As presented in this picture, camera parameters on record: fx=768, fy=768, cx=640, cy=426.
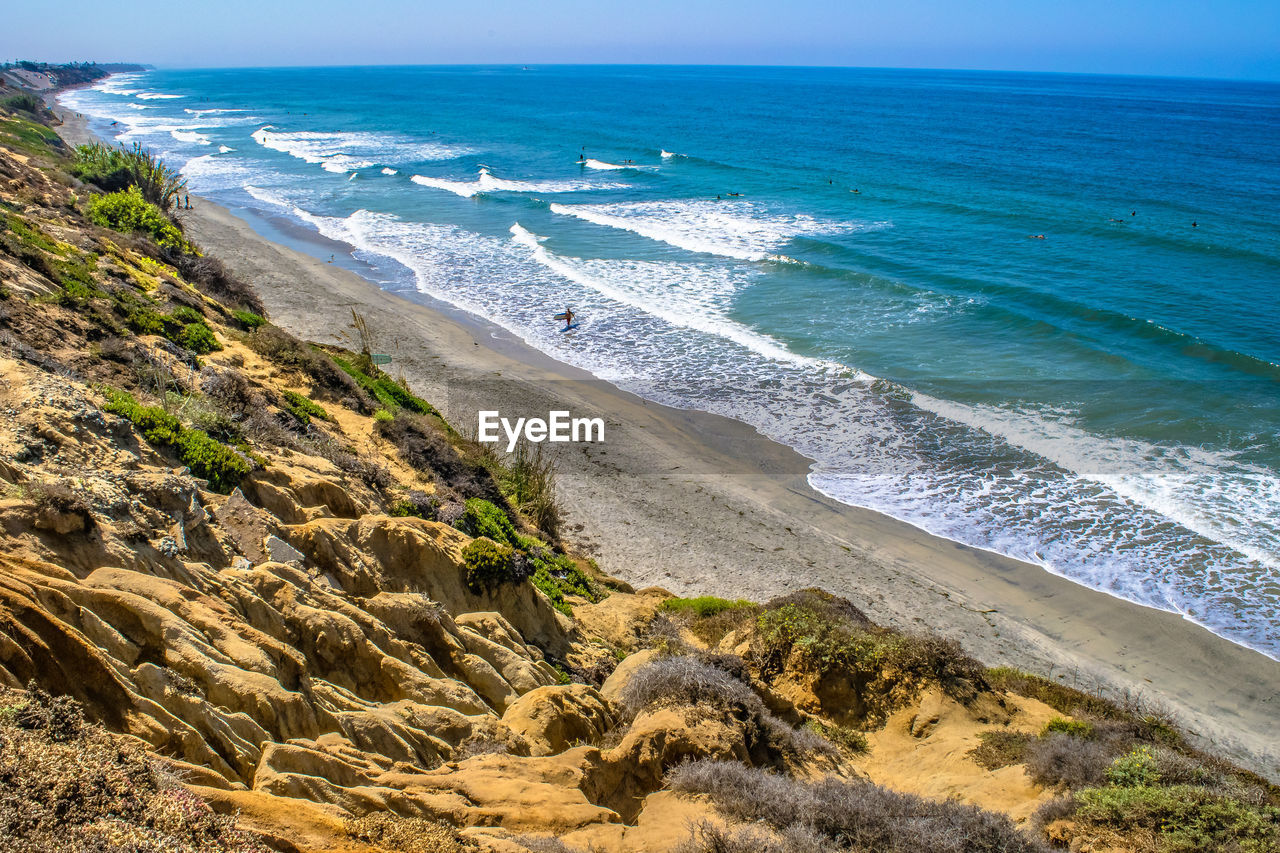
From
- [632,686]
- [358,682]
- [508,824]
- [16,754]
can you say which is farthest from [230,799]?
[632,686]

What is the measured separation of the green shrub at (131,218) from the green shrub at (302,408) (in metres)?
11.1

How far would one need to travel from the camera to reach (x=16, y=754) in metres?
4.32

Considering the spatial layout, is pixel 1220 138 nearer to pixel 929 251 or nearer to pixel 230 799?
pixel 929 251

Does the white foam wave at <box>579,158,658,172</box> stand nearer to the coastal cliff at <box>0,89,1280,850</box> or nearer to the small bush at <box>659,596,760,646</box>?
the coastal cliff at <box>0,89,1280,850</box>

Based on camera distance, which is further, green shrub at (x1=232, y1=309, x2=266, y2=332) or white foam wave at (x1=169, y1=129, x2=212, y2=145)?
white foam wave at (x1=169, y1=129, x2=212, y2=145)

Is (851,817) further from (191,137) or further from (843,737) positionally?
(191,137)

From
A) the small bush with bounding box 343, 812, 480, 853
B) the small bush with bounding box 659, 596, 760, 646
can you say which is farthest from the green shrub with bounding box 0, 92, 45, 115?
the small bush with bounding box 343, 812, 480, 853

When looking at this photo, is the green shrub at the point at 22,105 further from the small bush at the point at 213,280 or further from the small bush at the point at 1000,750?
the small bush at the point at 1000,750

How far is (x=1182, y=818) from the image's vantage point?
6.93 meters

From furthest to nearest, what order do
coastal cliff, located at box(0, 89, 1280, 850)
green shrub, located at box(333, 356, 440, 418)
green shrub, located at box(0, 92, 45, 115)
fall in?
green shrub, located at box(0, 92, 45, 115)
green shrub, located at box(333, 356, 440, 418)
coastal cliff, located at box(0, 89, 1280, 850)

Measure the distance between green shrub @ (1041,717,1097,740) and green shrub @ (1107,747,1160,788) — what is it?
1294mm

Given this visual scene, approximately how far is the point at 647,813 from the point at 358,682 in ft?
10.5

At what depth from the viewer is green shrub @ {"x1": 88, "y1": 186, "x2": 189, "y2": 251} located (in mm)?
22844

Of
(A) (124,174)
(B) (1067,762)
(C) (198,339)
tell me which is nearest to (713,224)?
(A) (124,174)
